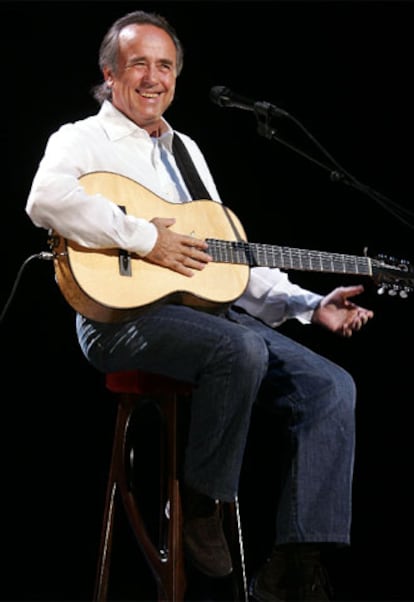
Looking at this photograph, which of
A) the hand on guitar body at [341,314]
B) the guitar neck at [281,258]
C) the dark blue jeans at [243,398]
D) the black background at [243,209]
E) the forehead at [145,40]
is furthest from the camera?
the black background at [243,209]

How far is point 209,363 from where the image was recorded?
2227 millimetres

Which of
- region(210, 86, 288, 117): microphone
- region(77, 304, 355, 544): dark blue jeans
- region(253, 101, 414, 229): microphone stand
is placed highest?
region(210, 86, 288, 117): microphone

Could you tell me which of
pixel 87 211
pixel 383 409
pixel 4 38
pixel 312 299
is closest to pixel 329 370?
pixel 312 299

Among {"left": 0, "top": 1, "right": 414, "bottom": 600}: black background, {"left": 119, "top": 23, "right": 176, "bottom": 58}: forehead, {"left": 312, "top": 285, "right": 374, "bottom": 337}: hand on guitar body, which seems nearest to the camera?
{"left": 312, "top": 285, "right": 374, "bottom": 337}: hand on guitar body

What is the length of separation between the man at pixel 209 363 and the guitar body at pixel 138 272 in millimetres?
24

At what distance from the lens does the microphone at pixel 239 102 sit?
2311 millimetres

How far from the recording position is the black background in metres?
3.23

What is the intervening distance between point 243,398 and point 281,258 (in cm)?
52

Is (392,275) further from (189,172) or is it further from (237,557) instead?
(237,557)

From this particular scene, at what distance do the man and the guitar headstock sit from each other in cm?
16

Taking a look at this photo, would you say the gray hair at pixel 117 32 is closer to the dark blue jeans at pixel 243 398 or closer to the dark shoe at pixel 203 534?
the dark blue jeans at pixel 243 398

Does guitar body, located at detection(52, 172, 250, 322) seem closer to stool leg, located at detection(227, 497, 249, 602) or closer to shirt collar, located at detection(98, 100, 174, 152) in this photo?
shirt collar, located at detection(98, 100, 174, 152)

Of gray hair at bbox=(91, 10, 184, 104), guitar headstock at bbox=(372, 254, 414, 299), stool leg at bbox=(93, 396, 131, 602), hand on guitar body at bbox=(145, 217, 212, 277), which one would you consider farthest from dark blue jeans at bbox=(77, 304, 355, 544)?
gray hair at bbox=(91, 10, 184, 104)

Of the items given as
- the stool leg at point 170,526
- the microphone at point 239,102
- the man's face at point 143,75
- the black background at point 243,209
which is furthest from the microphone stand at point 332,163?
the black background at point 243,209
